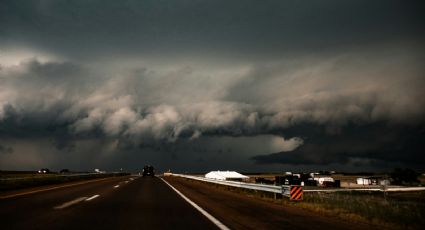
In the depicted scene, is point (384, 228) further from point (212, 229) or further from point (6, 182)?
point (6, 182)

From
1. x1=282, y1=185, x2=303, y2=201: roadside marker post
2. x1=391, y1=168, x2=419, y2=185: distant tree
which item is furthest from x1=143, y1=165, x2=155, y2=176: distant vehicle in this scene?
x1=391, y1=168, x2=419, y2=185: distant tree

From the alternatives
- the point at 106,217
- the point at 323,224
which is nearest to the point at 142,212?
the point at 106,217

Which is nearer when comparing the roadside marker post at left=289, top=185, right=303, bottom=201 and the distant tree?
the roadside marker post at left=289, top=185, right=303, bottom=201

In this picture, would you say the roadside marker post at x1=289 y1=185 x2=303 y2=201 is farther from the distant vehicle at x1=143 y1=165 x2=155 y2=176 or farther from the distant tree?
the distant tree

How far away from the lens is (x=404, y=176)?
486ft

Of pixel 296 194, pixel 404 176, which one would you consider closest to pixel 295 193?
pixel 296 194

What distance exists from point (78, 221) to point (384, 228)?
298 inches

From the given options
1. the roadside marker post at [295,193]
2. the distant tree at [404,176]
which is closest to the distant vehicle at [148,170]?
the roadside marker post at [295,193]

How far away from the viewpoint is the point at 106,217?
418 inches

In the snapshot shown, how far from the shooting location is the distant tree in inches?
5748

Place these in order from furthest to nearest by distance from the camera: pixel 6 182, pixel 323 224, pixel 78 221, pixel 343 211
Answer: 1. pixel 6 182
2. pixel 343 211
3. pixel 323 224
4. pixel 78 221

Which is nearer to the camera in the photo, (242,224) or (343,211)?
(242,224)

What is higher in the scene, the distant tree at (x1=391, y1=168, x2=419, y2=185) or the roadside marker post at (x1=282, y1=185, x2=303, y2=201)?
the distant tree at (x1=391, y1=168, x2=419, y2=185)

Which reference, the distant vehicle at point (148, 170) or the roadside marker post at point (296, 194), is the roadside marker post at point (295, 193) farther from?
the distant vehicle at point (148, 170)
